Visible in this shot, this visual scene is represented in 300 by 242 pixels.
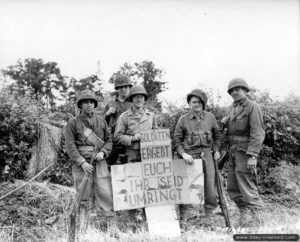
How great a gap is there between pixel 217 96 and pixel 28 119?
4.31 meters

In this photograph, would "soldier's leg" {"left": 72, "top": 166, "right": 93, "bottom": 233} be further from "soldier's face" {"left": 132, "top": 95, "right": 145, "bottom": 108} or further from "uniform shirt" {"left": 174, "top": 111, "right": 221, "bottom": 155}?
"uniform shirt" {"left": 174, "top": 111, "right": 221, "bottom": 155}

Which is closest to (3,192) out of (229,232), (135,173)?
(135,173)

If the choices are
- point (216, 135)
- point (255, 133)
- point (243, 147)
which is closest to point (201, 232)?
point (243, 147)

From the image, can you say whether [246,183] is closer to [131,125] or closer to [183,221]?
[183,221]

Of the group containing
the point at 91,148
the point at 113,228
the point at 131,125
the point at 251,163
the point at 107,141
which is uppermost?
the point at 131,125

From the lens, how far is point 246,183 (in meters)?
5.69

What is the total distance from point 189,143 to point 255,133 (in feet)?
3.30

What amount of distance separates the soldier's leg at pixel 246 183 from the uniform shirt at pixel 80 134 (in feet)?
6.61

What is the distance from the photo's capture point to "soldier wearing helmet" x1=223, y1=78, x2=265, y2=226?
5531 mm

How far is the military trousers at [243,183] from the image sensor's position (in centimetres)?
559

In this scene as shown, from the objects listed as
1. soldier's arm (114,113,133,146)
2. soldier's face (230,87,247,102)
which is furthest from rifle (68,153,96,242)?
soldier's face (230,87,247,102)

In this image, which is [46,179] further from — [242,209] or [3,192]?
[242,209]

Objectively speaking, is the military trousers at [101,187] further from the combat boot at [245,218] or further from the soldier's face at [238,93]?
the soldier's face at [238,93]

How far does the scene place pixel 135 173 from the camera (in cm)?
568
